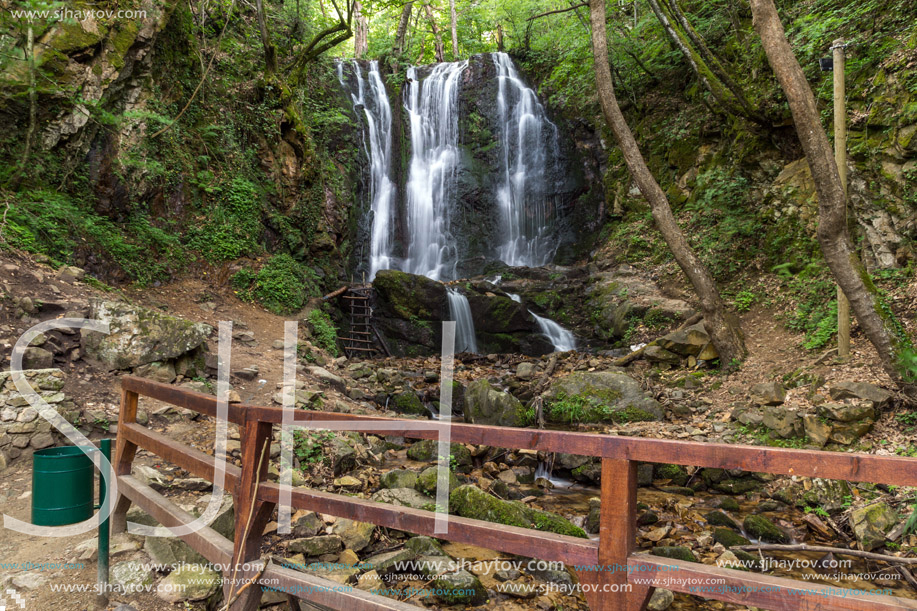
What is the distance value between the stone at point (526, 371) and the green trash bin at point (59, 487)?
7.76 meters

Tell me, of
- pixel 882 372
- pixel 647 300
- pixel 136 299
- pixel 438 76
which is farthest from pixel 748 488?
pixel 438 76

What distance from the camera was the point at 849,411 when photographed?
208 inches

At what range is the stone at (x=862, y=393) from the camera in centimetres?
530

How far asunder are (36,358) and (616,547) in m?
6.30

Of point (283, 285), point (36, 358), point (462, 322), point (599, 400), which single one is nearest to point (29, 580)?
point (36, 358)

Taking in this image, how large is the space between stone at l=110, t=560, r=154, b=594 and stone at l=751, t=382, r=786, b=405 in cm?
718

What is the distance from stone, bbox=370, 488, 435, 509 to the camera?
4473 mm

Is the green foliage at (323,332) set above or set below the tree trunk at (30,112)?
below

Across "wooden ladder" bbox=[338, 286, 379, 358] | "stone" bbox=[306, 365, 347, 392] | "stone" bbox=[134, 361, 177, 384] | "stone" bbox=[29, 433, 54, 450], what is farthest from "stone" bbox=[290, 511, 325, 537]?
"wooden ladder" bbox=[338, 286, 379, 358]

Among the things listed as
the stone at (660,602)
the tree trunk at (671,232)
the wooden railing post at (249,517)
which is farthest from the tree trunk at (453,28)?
the wooden railing post at (249,517)

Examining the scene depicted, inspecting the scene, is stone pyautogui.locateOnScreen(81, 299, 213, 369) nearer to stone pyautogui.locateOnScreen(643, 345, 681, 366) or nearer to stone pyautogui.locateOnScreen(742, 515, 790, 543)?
stone pyautogui.locateOnScreen(742, 515, 790, 543)

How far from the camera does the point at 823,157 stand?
5.75 meters

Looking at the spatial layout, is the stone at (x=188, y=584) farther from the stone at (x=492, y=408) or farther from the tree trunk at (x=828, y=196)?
the tree trunk at (x=828, y=196)

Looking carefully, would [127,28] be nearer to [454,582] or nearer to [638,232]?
[454,582]
